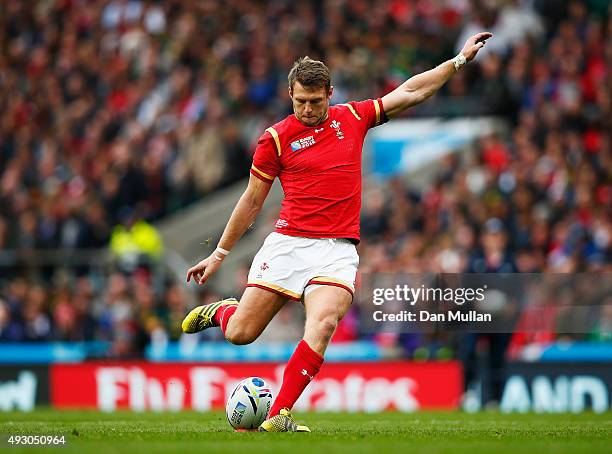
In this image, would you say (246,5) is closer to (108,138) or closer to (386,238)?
(108,138)

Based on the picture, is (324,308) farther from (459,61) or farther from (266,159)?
(459,61)

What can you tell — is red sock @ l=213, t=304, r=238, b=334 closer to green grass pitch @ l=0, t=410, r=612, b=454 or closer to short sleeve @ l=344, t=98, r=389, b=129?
green grass pitch @ l=0, t=410, r=612, b=454

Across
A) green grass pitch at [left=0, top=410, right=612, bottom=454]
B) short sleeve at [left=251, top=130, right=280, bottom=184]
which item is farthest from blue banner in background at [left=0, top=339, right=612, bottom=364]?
short sleeve at [left=251, top=130, right=280, bottom=184]

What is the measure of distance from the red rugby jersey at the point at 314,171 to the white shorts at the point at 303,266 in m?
0.08

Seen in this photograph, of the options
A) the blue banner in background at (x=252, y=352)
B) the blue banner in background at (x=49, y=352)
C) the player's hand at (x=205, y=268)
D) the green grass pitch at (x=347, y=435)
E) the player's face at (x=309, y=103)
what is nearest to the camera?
the green grass pitch at (x=347, y=435)

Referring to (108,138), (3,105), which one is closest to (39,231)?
(108,138)

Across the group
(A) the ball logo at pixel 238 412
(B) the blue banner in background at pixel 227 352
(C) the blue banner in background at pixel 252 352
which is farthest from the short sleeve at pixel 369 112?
(C) the blue banner in background at pixel 252 352

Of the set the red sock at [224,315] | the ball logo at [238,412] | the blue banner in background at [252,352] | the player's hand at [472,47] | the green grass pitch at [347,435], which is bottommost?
the green grass pitch at [347,435]

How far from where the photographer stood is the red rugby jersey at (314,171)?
968 centimetres

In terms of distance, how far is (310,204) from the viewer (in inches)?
382

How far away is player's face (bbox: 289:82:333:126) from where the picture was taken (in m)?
9.49

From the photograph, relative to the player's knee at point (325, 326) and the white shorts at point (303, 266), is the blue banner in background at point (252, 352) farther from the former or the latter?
the player's knee at point (325, 326)

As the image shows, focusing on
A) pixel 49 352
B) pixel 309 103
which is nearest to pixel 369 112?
pixel 309 103

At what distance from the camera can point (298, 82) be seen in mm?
9469
